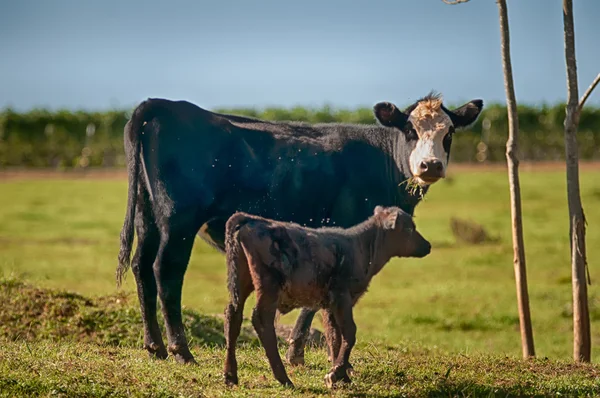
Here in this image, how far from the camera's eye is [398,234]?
852 cm

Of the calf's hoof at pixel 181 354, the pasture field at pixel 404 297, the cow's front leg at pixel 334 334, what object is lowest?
the pasture field at pixel 404 297

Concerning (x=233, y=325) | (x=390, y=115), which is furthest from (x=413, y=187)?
(x=233, y=325)

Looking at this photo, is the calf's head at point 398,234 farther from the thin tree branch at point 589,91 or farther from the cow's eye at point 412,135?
the thin tree branch at point 589,91

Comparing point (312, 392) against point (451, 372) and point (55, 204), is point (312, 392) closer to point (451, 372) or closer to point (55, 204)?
point (451, 372)

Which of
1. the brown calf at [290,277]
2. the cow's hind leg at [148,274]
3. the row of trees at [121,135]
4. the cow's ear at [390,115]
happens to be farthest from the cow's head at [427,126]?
the row of trees at [121,135]

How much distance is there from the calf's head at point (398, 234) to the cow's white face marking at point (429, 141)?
3.05 feet

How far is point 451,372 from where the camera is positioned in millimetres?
8977

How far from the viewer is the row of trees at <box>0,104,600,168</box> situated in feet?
153

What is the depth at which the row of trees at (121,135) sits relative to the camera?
153 ft

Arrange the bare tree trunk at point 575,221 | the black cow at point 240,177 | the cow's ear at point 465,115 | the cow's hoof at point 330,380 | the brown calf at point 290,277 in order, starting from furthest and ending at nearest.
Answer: the bare tree trunk at point 575,221, the cow's ear at point 465,115, the black cow at point 240,177, the cow's hoof at point 330,380, the brown calf at point 290,277

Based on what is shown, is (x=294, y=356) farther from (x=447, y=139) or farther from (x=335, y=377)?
(x=447, y=139)

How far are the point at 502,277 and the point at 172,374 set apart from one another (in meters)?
14.0

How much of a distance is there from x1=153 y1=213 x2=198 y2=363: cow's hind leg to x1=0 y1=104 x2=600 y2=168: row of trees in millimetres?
33023

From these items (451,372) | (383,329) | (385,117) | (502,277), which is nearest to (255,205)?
(385,117)
